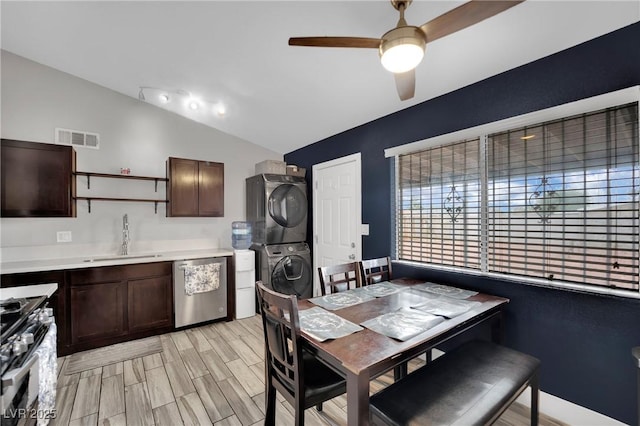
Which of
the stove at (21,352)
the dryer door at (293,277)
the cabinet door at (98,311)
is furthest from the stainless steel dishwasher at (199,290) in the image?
the stove at (21,352)

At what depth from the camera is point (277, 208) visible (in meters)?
3.83

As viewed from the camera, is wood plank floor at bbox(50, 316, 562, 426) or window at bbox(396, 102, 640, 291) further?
wood plank floor at bbox(50, 316, 562, 426)

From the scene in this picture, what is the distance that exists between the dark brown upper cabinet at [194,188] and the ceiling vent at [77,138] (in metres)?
0.82

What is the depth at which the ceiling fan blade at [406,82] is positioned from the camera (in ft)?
5.30

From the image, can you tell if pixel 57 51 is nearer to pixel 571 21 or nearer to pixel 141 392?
pixel 141 392

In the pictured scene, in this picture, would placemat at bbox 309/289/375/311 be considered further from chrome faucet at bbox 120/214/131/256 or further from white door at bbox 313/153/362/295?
chrome faucet at bbox 120/214/131/256

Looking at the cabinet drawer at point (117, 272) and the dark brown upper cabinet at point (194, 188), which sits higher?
the dark brown upper cabinet at point (194, 188)

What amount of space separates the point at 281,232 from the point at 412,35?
2953 millimetres

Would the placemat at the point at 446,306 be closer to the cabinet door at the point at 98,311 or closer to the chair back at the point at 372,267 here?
the chair back at the point at 372,267

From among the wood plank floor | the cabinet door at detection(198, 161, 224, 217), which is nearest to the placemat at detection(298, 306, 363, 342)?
the wood plank floor

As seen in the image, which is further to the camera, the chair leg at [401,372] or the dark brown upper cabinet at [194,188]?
the dark brown upper cabinet at [194,188]

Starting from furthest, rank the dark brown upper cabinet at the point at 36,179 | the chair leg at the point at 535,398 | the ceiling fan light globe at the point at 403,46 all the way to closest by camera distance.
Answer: the dark brown upper cabinet at the point at 36,179 → the chair leg at the point at 535,398 → the ceiling fan light globe at the point at 403,46

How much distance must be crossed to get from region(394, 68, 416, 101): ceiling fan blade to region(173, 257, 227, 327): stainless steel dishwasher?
2.88 metres

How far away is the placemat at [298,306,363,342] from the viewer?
4.55 ft
